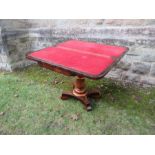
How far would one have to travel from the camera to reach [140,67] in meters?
2.97

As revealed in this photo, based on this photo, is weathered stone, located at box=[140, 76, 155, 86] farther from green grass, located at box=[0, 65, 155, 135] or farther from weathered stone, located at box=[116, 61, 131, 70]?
weathered stone, located at box=[116, 61, 131, 70]

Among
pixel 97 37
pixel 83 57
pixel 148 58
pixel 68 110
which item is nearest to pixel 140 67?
pixel 148 58

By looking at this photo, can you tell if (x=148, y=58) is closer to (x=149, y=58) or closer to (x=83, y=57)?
(x=149, y=58)

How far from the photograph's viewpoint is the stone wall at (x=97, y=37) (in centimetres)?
279

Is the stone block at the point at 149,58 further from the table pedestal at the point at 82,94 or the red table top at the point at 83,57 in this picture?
the table pedestal at the point at 82,94

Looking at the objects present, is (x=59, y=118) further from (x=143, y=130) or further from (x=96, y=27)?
(x=96, y=27)

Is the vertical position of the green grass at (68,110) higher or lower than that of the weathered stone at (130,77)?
lower

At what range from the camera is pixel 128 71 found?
3.14 meters

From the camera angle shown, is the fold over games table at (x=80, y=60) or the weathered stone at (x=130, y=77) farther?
the weathered stone at (x=130, y=77)

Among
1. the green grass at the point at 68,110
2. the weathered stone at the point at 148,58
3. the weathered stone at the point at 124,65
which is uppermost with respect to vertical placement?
the weathered stone at the point at 148,58

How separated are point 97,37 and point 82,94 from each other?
3.99 feet

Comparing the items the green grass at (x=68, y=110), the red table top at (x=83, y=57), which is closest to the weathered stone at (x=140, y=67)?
the green grass at (x=68, y=110)

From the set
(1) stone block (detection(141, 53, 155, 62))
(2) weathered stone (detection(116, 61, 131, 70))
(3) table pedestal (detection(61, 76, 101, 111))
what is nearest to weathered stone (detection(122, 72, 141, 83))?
(2) weathered stone (detection(116, 61, 131, 70))

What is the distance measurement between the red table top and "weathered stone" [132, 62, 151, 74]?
689 millimetres
